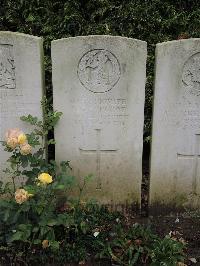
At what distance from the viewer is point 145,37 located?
496 centimetres

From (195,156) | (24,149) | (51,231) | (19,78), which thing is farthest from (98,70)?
(51,231)

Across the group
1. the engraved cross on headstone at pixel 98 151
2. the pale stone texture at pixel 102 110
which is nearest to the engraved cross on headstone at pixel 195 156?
the pale stone texture at pixel 102 110

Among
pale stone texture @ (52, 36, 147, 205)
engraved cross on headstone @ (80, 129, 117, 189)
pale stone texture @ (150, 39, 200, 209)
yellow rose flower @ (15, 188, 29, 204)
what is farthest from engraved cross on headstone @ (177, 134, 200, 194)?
yellow rose flower @ (15, 188, 29, 204)

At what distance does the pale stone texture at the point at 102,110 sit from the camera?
3.56 metres

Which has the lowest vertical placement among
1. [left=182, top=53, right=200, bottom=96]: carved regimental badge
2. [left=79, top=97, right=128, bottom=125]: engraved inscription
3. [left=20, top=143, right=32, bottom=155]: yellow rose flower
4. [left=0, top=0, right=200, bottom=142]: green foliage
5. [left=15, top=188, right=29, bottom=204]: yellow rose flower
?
[left=15, top=188, right=29, bottom=204]: yellow rose flower

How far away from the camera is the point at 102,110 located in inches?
147

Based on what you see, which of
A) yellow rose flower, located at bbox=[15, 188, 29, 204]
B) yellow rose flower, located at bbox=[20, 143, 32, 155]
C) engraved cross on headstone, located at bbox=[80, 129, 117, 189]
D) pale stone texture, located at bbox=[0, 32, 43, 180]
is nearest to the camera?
yellow rose flower, located at bbox=[15, 188, 29, 204]

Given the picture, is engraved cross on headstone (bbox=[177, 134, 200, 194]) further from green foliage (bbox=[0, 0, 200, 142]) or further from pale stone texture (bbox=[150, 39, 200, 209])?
green foliage (bbox=[0, 0, 200, 142])

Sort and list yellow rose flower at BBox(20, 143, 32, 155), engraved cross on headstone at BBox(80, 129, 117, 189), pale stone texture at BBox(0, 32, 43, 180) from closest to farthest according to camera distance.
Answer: yellow rose flower at BBox(20, 143, 32, 155)
pale stone texture at BBox(0, 32, 43, 180)
engraved cross on headstone at BBox(80, 129, 117, 189)

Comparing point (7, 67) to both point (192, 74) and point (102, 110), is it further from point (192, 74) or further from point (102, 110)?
point (192, 74)

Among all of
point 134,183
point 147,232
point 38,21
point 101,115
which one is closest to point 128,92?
point 101,115

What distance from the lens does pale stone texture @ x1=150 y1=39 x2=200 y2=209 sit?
3.57 meters

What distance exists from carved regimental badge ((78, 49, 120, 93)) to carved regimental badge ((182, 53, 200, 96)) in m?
0.61

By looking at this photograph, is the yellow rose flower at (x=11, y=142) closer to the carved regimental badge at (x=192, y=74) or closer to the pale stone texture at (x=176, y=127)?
the pale stone texture at (x=176, y=127)
